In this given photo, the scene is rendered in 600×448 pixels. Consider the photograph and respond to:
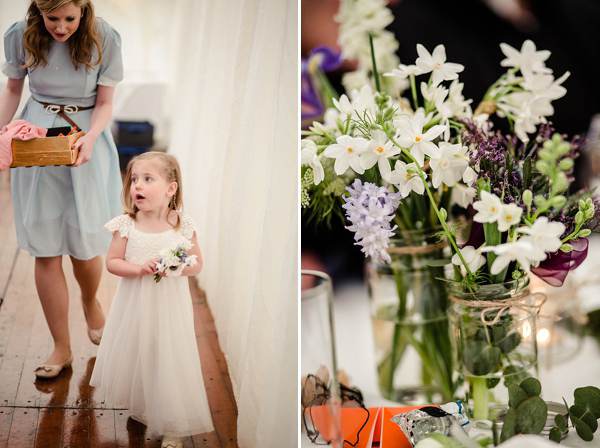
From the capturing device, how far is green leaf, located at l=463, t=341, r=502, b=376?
0.88 m

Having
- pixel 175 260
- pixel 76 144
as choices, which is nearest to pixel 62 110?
pixel 76 144

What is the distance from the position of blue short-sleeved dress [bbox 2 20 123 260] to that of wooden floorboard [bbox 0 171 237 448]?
0.03m

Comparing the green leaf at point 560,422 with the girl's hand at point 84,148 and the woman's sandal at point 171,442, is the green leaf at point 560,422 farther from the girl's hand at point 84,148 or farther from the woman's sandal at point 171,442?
the girl's hand at point 84,148

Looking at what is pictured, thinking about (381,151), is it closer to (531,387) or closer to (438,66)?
(438,66)

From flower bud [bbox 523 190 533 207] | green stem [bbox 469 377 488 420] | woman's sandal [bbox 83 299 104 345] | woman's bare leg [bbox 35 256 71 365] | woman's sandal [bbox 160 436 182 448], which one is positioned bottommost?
woman's sandal [bbox 160 436 182 448]

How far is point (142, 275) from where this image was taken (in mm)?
904

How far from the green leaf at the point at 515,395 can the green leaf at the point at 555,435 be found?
76 millimetres

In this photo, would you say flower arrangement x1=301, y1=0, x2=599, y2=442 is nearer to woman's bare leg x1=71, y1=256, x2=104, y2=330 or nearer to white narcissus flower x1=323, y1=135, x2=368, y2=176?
white narcissus flower x1=323, y1=135, x2=368, y2=176

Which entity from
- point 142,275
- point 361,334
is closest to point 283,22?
point 142,275

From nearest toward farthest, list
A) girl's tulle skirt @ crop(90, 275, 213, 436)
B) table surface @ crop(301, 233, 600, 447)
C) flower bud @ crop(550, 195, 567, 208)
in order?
flower bud @ crop(550, 195, 567, 208) → girl's tulle skirt @ crop(90, 275, 213, 436) → table surface @ crop(301, 233, 600, 447)

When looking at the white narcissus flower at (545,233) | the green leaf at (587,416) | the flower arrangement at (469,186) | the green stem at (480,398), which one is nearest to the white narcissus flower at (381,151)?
the flower arrangement at (469,186)

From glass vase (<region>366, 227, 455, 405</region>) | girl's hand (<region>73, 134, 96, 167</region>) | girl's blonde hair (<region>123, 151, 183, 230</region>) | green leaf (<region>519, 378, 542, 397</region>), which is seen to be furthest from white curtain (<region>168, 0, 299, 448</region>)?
green leaf (<region>519, 378, 542, 397</region>)

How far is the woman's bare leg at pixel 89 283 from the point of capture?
91cm

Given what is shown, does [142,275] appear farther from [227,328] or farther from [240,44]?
[240,44]
